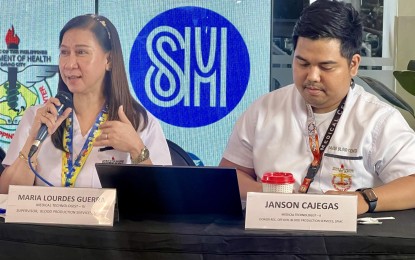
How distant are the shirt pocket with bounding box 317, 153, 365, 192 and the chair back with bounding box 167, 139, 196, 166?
31.0 inches

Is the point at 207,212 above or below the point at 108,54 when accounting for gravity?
below

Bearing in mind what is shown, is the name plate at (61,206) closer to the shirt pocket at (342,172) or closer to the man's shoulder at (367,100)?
the shirt pocket at (342,172)

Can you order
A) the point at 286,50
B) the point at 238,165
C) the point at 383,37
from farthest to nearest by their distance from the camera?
the point at 383,37, the point at 286,50, the point at 238,165

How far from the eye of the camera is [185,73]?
288 centimetres

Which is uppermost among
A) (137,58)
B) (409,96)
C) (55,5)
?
(55,5)

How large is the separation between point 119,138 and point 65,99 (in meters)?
0.28

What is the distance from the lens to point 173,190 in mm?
1705

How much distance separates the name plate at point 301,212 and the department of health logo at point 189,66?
49.9 inches

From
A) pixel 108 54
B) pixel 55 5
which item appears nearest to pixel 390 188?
pixel 108 54

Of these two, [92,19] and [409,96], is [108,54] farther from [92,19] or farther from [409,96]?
[409,96]

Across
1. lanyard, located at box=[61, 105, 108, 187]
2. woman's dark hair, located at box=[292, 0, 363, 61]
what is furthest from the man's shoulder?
lanyard, located at box=[61, 105, 108, 187]

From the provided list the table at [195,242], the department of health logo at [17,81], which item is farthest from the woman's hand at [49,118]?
the table at [195,242]

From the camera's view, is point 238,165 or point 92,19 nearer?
point 238,165

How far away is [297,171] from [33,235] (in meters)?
0.94
